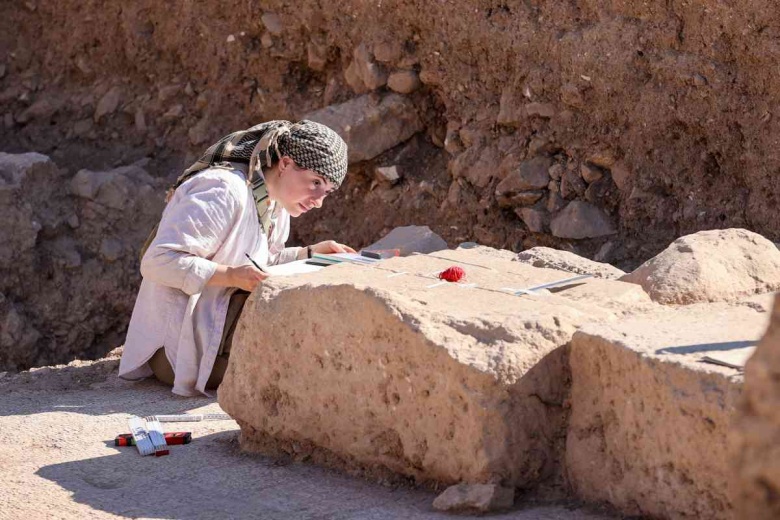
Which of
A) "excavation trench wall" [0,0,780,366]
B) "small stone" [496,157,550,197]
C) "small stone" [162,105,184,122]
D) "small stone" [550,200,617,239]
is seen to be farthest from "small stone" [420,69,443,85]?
"small stone" [162,105,184,122]

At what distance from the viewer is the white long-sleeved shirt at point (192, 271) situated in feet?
15.0

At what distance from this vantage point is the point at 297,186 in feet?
15.7

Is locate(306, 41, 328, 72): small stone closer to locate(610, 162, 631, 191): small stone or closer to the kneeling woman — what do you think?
locate(610, 162, 631, 191): small stone

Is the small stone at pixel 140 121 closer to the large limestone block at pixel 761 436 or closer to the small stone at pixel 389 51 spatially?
the small stone at pixel 389 51

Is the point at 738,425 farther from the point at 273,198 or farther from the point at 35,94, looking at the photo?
the point at 35,94

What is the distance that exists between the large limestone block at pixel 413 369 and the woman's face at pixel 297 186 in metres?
0.84

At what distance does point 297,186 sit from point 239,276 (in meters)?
0.55

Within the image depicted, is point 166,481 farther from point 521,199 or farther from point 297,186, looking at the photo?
Answer: point 521,199

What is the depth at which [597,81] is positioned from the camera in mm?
6156

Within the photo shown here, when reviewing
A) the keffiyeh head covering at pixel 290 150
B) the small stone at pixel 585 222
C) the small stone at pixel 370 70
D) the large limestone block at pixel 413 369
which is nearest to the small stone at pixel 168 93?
the small stone at pixel 370 70

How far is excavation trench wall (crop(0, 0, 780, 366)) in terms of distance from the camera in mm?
5805

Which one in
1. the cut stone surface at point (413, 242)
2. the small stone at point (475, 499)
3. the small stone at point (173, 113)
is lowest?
the small stone at point (475, 499)

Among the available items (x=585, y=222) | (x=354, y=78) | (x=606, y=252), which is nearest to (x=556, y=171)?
(x=585, y=222)

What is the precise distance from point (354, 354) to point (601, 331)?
78 centimetres
